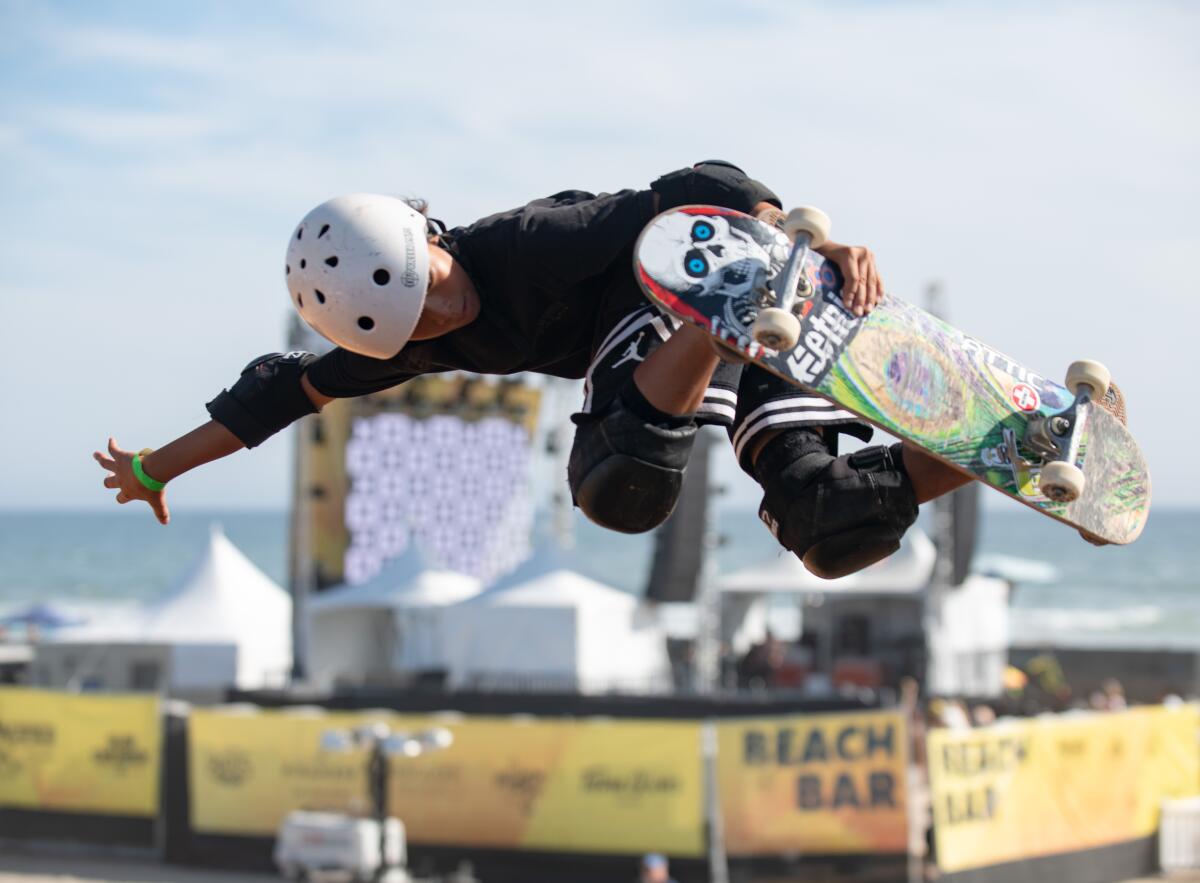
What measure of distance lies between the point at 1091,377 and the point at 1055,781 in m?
9.90

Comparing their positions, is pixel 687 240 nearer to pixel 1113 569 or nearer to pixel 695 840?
pixel 695 840

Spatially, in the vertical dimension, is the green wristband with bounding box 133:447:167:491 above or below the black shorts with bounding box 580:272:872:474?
below

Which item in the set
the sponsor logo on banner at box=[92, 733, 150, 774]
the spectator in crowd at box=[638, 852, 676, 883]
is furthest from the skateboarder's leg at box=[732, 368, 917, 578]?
the sponsor logo on banner at box=[92, 733, 150, 774]

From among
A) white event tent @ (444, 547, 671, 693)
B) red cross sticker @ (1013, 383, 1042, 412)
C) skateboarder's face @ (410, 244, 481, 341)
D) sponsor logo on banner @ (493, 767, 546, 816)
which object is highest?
skateboarder's face @ (410, 244, 481, 341)

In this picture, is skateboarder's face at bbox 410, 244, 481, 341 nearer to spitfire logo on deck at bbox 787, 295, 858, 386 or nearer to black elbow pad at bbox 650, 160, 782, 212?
black elbow pad at bbox 650, 160, 782, 212

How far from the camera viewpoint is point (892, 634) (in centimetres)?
2650

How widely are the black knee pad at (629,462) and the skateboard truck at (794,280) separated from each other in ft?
1.41

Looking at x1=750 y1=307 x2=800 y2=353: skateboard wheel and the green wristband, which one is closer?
x1=750 y1=307 x2=800 y2=353: skateboard wheel

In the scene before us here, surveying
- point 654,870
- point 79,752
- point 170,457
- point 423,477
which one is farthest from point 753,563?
point 170,457

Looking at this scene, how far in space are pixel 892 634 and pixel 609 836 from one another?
48.7 ft

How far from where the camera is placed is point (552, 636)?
64.3ft

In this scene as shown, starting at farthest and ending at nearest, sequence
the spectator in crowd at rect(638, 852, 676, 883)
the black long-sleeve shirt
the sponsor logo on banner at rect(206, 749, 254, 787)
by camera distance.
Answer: the sponsor logo on banner at rect(206, 749, 254, 787) < the spectator in crowd at rect(638, 852, 676, 883) < the black long-sleeve shirt

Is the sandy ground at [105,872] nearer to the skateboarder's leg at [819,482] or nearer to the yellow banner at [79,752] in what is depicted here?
the yellow banner at [79,752]

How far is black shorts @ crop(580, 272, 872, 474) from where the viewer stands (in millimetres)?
3938
